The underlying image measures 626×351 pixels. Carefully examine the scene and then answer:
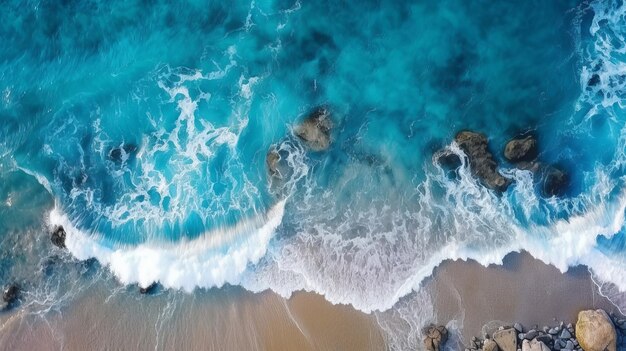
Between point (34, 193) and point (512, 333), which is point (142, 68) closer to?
point (34, 193)

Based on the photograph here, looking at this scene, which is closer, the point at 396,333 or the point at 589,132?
the point at 396,333

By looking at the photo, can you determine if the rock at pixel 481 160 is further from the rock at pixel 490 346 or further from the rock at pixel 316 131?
the rock at pixel 490 346

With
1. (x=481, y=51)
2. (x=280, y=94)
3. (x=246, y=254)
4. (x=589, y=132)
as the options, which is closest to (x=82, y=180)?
(x=246, y=254)

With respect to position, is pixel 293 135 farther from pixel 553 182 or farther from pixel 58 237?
pixel 553 182

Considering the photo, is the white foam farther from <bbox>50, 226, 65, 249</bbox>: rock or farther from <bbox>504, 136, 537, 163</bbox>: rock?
<bbox>504, 136, 537, 163</bbox>: rock

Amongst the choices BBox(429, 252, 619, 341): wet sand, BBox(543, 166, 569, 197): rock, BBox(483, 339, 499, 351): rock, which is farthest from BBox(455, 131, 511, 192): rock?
BBox(483, 339, 499, 351): rock

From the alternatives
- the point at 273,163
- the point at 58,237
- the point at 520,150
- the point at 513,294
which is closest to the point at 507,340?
the point at 513,294
